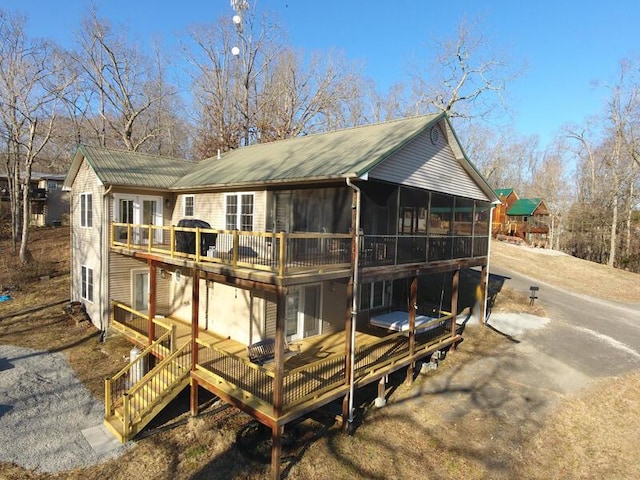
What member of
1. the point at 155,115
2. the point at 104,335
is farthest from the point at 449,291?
the point at 155,115

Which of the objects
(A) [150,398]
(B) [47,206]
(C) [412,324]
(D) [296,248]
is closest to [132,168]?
(A) [150,398]

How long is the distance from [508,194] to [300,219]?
42.2m

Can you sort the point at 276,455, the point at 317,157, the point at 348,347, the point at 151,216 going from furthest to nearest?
the point at 151,216, the point at 317,157, the point at 348,347, the point at 276,455

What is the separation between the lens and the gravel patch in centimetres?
898

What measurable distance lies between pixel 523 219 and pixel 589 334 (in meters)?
32.4

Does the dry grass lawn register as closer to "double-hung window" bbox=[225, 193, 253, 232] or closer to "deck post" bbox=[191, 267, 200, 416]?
"deck post" bbox=[191, 267, 200, 416]

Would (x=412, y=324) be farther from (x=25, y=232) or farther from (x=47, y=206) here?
(x=47, y=206)

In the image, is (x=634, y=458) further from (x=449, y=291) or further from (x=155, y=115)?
(x=155, y=115)

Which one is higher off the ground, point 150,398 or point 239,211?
point 239,211

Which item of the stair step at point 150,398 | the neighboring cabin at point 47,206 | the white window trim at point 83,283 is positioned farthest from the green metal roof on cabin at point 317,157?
the neighboring cabin at point 47,206

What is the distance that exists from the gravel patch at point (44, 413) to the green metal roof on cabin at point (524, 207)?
45.4m

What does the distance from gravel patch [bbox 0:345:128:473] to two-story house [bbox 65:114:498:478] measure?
93 centimetres

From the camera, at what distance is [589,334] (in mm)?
16047

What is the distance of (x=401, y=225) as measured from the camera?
1370 cm
